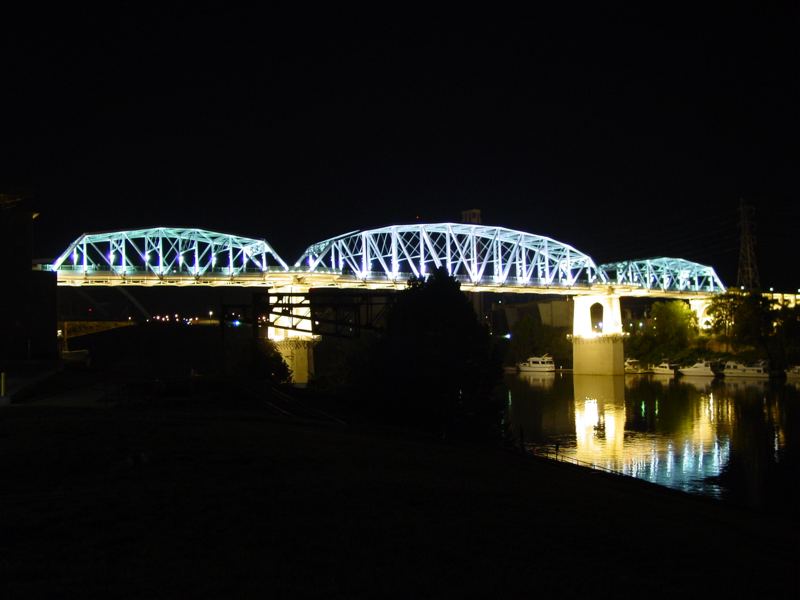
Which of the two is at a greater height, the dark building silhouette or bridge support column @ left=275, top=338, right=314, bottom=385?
the dark building silhouette

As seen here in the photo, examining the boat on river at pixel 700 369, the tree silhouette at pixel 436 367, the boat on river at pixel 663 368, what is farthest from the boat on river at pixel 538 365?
the tree silhouette at pixel 436 367

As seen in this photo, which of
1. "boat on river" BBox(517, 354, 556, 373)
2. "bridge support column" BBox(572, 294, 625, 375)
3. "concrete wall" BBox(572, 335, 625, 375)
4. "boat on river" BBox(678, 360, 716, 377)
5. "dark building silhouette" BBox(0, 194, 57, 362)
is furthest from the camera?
"boat on river" BBox(517, 354, 556, 373)

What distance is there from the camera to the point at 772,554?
1285 centimetres

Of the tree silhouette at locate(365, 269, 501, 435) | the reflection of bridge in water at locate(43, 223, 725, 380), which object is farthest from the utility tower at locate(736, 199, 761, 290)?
the tree silhouette at locate(365, 269, 501, 435)

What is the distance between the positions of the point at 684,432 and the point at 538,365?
3252 inches

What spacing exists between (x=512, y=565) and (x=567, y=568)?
2.31 ft

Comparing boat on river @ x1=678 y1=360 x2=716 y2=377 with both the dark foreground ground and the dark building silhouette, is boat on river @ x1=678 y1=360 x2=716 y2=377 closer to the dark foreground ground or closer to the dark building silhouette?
the dark building silhouette

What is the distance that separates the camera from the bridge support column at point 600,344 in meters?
118

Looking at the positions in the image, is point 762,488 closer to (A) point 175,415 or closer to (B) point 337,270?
(A) point 175,415

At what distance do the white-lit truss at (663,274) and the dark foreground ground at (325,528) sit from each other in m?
130

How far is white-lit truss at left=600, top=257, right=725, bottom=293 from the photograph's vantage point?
148625mm

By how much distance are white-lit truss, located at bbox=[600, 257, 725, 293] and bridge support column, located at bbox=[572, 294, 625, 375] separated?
400 inches

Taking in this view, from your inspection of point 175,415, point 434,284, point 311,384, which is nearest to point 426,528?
point 175,415

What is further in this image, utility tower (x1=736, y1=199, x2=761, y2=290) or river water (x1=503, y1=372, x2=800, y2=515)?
utility tower (x1=736, y1=199, x2=761, y2=290)
